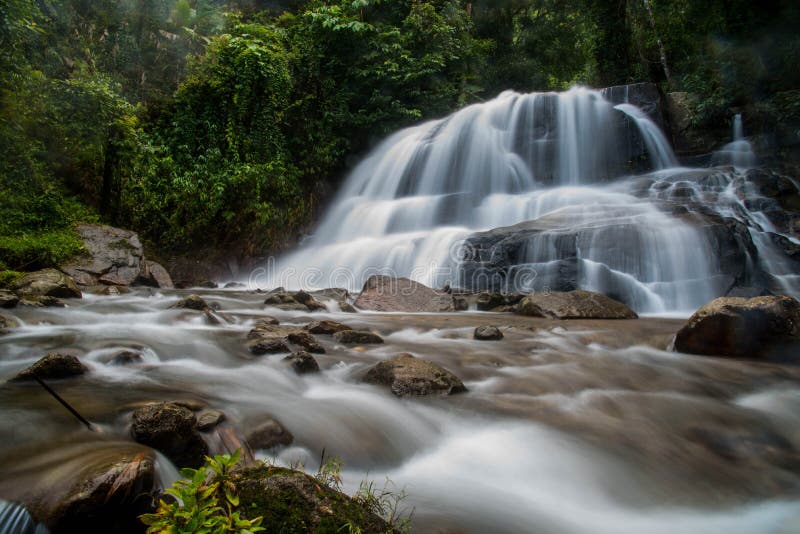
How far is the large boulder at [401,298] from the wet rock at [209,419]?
226 inches

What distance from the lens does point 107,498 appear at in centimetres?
162

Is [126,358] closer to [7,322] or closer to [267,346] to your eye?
[267,346]

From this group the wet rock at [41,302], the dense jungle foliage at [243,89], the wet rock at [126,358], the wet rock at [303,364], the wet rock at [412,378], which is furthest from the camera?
the dense jungle foliage at [243,89]

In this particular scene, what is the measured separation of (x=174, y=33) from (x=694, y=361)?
52.1 feet

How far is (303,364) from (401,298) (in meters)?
4.66

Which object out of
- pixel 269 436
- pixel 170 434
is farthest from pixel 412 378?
pixel 170 434

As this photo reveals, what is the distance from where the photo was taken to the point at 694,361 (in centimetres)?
462

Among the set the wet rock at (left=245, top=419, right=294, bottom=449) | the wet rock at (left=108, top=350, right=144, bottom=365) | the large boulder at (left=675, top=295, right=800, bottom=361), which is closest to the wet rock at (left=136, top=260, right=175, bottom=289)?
→ the wet rock at (left=108, top=350, right=144, bottom=365)

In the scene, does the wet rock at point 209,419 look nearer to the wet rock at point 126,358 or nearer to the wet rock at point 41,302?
the wet rock at point 126,358

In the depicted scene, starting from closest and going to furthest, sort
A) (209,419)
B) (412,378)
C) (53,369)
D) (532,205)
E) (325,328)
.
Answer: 1. (209,419)
2. (53,369)
3. (412,378)
4. (325,328)
5. (532,205)

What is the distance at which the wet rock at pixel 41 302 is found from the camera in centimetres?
550

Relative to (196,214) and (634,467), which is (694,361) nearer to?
(634,467)

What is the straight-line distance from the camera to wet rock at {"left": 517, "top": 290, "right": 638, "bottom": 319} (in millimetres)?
7223

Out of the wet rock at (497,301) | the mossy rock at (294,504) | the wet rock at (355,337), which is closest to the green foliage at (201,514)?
the mossy rock at (294,504)
